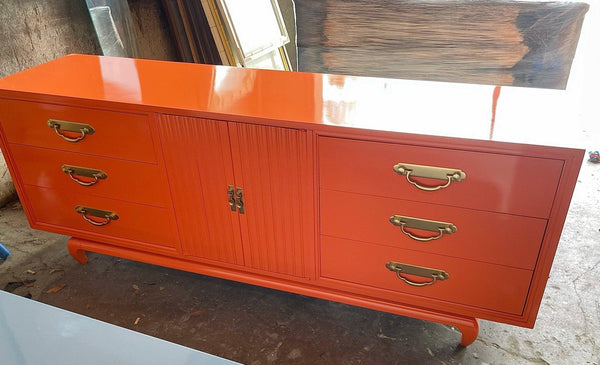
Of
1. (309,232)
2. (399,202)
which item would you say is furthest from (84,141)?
(399,202)

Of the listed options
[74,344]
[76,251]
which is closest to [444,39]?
[76,251]


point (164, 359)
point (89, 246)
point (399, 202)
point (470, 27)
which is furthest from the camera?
point (470, 27)

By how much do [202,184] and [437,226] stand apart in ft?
2.52

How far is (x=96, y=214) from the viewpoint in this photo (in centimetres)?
182

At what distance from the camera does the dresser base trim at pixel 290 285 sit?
1.54m

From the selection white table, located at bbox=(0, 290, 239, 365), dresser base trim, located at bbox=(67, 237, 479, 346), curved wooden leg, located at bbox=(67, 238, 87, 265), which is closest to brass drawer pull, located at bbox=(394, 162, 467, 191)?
dresser base trim, located at bbox=(67, 237, 479, 346)

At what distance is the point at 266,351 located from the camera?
1.61 meters

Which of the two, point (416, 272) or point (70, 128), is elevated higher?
point (70, 128)

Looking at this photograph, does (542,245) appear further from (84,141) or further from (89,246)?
(89,246)

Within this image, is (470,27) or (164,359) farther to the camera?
(470,27)

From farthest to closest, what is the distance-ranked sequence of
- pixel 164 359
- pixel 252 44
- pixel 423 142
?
pixel 252 44
pixel 423 142
pixel 164 359

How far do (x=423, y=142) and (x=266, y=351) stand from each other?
88 centimetres

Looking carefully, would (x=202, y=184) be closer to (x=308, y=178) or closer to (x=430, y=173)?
(x=308, y=178)

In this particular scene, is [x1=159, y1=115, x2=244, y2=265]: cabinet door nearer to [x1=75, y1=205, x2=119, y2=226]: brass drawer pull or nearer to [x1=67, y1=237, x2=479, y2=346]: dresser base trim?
[x1=67, y1=237, x2=479, y2=346]: dresser base trim
